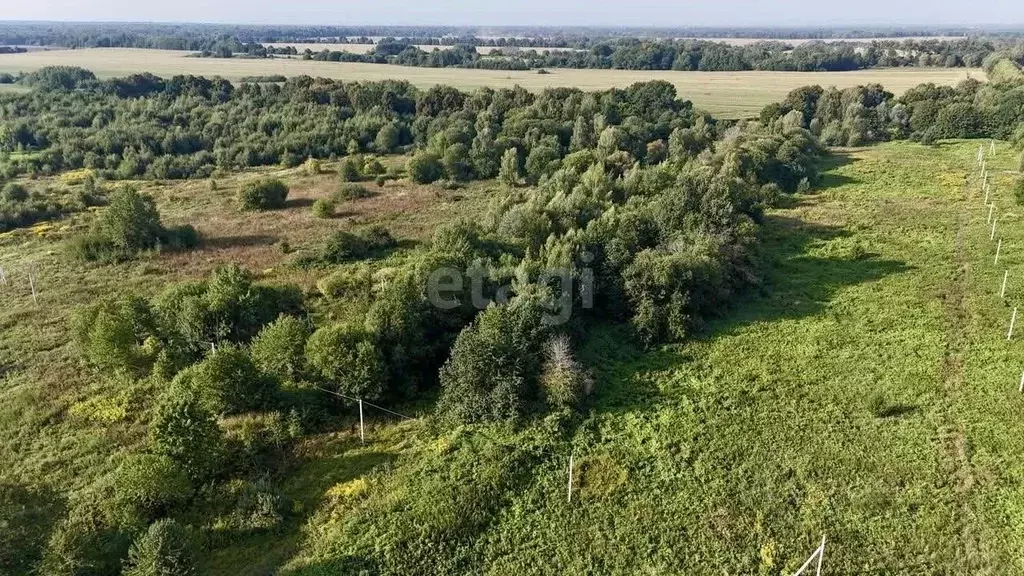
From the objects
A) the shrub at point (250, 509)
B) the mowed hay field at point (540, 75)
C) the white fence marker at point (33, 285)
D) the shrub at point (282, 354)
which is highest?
the mowed hay field at point (540, 75)

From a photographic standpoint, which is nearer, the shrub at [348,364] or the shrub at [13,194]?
the shrub at [348,364]

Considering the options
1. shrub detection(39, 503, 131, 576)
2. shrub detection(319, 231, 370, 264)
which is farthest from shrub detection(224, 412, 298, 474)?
shrub detection(319, 231, 370, 264)

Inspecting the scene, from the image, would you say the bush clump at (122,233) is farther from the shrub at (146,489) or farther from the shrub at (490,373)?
the shrub at (490,373)

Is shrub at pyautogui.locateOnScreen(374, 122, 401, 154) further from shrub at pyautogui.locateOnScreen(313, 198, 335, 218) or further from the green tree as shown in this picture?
shrub at pyautogui.locateOnScreen(313, 198, 335, 218)

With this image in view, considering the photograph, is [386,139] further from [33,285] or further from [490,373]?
[490,373]

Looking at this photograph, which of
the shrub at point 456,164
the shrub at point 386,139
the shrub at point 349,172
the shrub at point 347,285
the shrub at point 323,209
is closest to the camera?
the shrub at point 347,285

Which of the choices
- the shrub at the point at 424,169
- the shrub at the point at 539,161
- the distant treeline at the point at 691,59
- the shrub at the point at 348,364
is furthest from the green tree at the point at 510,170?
the distant treeline at the point at 691,59
